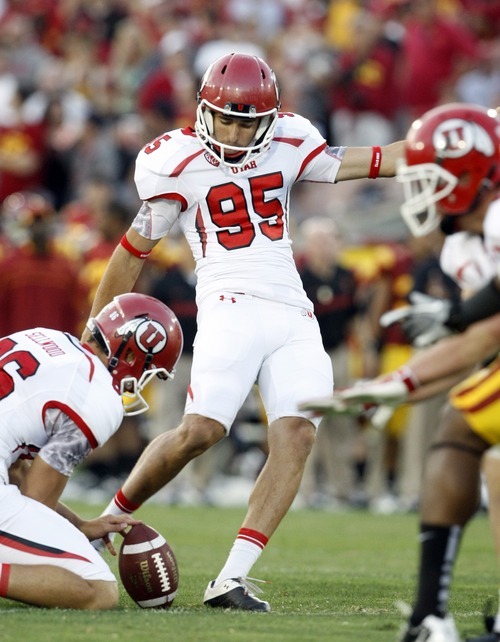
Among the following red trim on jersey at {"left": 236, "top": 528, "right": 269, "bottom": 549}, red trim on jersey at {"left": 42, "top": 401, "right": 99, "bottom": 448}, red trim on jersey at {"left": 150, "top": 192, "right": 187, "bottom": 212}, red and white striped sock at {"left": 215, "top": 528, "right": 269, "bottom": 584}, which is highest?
red trim on jersey at {"left": 150, "top": 192, "right": 187, "bottom": 212}

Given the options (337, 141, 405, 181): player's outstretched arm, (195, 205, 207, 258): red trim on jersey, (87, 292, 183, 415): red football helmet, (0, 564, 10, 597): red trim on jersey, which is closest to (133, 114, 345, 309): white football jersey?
(195, 205, 207, 258): red trim on jersey

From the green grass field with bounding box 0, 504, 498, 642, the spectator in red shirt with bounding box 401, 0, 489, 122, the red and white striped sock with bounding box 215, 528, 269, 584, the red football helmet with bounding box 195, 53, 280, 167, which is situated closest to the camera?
the green grass field with bounding box 0, 504, 498, 642

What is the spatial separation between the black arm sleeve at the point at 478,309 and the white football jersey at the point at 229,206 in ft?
5.81

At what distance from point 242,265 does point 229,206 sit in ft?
0.86

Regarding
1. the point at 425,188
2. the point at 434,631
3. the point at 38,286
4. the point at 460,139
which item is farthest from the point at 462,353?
the point at 38,286

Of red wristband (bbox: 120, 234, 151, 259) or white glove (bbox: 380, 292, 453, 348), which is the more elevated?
red wristband (bbox: 120, 234, 151, 259)

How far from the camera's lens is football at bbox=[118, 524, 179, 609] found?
16.3ft

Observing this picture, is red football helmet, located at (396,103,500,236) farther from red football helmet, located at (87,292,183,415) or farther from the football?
the football

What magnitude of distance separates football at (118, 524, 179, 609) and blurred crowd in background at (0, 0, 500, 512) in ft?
16.7

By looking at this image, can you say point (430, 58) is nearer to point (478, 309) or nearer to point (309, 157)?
point (309, 157)

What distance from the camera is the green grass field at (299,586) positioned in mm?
4234

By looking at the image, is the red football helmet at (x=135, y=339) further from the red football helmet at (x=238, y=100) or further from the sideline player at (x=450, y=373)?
the sideline player at (x=450, y=373)

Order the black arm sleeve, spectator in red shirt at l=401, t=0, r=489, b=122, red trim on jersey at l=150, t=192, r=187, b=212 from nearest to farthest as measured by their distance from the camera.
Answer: the black arm sleeve → red trim on jersey at l=150, t=192, r=187, b=212 → spectator in red shirt at l=401, t=0, r=489, b=122

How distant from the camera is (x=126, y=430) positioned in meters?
10.9
